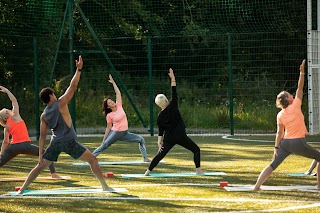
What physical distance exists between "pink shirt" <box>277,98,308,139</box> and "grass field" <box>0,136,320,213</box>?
0.84m

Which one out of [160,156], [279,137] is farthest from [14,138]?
[279,137]

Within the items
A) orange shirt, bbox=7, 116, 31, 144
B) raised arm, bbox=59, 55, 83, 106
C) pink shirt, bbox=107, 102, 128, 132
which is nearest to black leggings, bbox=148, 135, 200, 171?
pink shirt, bbox=107, 102, 128, 132

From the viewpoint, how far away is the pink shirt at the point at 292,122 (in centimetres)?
1201

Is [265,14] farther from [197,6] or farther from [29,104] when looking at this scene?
[29,104]

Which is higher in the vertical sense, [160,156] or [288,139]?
[288,139]

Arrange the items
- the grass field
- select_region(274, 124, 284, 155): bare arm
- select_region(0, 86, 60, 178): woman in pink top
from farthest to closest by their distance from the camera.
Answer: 1. select_region(0, 86, 60, 178): woman in pink top
2. select_region(274, 124, 284, 155): bare arm
3. the grass field

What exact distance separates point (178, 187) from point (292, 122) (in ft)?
6.73

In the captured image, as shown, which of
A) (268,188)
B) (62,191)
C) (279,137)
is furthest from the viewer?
(62,191)

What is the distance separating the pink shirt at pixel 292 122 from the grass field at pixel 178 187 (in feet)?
2.75

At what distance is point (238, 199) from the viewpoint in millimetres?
11172

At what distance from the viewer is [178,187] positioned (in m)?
12.7

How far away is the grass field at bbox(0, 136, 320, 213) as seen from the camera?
421 inches

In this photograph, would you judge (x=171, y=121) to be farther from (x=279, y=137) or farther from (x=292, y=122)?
(x=292, y=122)

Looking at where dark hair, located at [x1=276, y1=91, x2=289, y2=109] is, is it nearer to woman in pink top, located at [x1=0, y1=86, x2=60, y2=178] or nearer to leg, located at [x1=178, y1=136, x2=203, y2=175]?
leg, located at [x1=178, y1=136, x2=203, y2=175]
